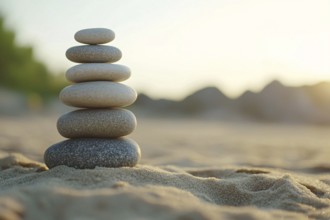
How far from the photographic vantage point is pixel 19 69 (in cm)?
1855

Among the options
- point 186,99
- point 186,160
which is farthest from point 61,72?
point 186,160

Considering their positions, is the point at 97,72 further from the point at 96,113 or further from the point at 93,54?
the point at 96,113

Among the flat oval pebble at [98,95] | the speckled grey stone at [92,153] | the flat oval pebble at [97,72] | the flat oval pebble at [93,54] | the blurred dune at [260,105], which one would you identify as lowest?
the speckled grey stone at [92,153]

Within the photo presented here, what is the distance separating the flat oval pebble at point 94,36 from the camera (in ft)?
13.0

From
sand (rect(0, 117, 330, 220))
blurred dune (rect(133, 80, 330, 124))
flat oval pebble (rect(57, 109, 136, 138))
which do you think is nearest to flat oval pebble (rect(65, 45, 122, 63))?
flat oval pebble (rect(57, 109, 136, 138))

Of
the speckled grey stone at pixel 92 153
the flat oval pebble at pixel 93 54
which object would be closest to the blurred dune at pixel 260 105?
→ the flat oval pebble at pixel 93 54

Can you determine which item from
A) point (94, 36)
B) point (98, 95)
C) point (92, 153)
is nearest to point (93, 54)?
point (94, 36)

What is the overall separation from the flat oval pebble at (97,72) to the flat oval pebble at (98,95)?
0.17 feet

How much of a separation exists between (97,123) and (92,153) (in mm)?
264

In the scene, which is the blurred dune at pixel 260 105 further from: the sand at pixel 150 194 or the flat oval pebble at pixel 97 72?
the flat oval pebble at pixel 97 72

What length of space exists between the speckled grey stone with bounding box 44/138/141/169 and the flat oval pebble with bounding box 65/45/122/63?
2.23ft

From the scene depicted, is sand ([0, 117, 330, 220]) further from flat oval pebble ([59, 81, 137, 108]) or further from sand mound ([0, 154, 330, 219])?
flat oval pebble ([59, 81, 137, 108])

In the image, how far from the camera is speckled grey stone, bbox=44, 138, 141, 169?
363 centimetres

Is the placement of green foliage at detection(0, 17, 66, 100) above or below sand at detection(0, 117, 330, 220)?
above
